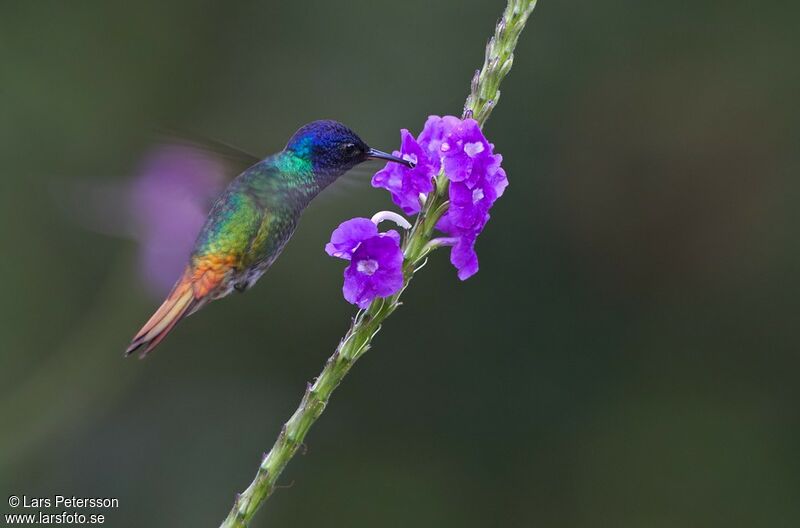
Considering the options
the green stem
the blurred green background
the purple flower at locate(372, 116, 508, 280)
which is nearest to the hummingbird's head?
the purple flower at locate(372, 116, 508, 280)

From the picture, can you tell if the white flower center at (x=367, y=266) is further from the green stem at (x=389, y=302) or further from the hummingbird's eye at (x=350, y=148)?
the hummingbird's eye at (x=350, y=148)

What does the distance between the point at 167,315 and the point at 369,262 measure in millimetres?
474

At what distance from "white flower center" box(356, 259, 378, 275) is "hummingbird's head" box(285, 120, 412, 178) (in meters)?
0.47

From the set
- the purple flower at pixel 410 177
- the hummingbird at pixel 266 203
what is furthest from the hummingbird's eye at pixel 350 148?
the purple flower at pixel 410 177

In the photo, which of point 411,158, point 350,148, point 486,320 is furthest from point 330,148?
point 486,320

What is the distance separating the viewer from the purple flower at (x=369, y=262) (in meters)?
1.88

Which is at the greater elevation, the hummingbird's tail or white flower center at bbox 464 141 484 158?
white flower center at bbox 464 141 484 158

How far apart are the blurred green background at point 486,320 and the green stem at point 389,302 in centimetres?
279

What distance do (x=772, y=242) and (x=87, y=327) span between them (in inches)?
149

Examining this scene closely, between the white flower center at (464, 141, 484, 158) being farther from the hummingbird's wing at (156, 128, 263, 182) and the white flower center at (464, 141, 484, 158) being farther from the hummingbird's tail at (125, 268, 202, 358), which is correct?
the hummingbird's wing at (156, 128, 263, 182)

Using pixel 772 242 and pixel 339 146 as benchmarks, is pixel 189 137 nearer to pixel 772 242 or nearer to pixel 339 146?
pixel 339 146

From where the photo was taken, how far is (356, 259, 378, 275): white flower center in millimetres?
1903

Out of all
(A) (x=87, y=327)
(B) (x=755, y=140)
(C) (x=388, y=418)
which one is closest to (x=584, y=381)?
(C) (x=388, y=418)

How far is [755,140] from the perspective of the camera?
5.31 meters
